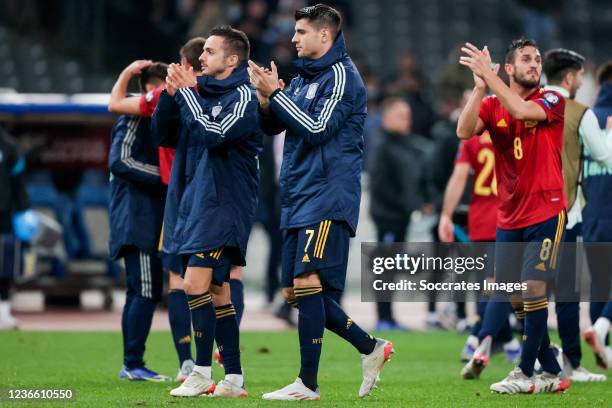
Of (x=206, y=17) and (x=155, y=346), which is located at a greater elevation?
(x=206, y=17)

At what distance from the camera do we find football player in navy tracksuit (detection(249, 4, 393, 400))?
26.1 ft

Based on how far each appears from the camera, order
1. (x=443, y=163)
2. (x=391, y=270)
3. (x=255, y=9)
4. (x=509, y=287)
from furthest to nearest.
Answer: (x=255, y=9) → (x=443, y=163) → (x=391, y=270) → (x=509, y=287)

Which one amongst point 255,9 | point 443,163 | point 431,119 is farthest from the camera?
point 255,9

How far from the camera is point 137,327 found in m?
9.48

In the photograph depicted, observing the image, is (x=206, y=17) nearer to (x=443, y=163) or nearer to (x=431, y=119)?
(x=431, y=119)

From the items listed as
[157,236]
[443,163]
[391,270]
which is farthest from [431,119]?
[157,236]

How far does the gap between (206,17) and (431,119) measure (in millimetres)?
4098

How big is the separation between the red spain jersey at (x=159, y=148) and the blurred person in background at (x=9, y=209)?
4.91m

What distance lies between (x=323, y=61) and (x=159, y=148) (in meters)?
1.87

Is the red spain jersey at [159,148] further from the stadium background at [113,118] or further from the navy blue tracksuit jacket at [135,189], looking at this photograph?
the stadium background at [113,118]

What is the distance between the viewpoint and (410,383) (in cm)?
959

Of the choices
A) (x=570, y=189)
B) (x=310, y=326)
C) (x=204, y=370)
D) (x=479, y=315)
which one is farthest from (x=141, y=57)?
(x=310, y=326)

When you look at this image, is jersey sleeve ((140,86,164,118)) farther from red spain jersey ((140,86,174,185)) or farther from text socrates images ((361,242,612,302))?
text socrates images ((361,242,612,302))

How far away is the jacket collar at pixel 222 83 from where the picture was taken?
8453 mm
